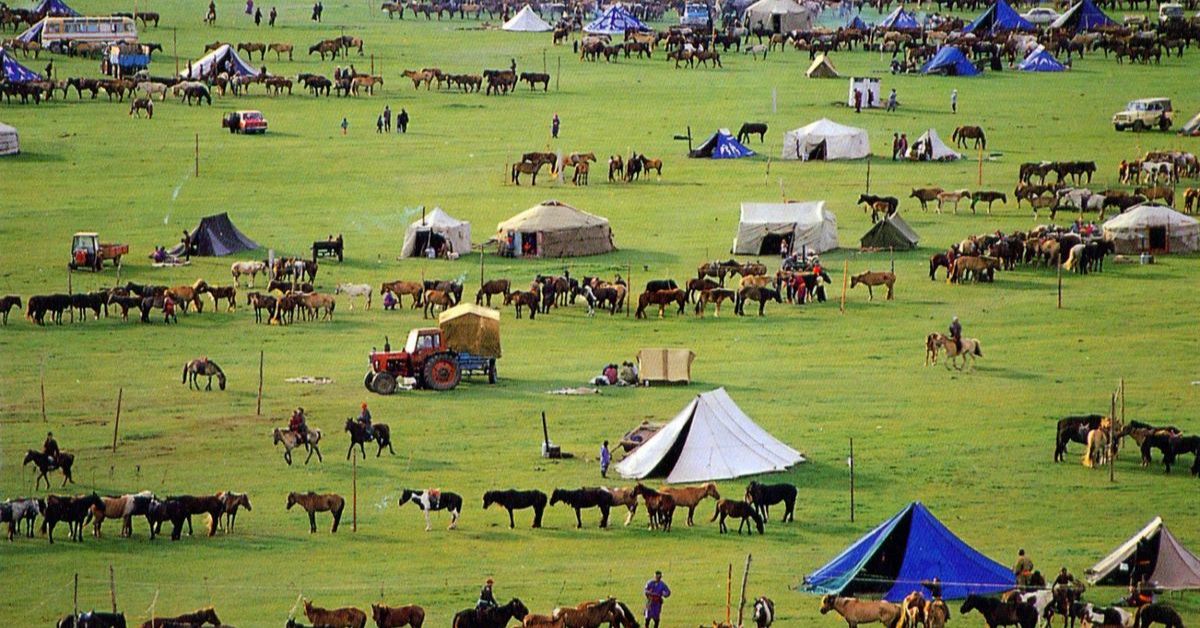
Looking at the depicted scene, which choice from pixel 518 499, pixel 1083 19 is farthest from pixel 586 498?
pixel 1083 19

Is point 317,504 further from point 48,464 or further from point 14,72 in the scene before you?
point 14,72

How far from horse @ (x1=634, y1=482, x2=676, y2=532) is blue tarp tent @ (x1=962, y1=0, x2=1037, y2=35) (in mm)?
77880

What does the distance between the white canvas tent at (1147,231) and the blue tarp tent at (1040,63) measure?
132 ft

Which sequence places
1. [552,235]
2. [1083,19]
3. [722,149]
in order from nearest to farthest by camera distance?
Answer: 1. [552,235]
2. [722,149]
3. [1083,19]

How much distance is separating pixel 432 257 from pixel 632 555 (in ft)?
87.5

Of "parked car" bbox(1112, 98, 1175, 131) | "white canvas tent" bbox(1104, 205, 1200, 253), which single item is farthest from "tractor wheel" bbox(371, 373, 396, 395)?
"parked car" bbox(1112, 98, 1175, 131)

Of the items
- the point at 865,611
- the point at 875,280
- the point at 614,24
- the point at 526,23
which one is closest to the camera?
the point at 865,611

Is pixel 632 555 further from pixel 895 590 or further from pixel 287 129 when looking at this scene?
pixel 287 129

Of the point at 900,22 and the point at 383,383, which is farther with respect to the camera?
the point at 900,22

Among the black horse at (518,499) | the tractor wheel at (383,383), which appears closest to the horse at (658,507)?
the black horse at (518,499)

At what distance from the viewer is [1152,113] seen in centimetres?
7969

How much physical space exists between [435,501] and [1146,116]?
168 ft

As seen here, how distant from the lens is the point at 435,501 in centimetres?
3438

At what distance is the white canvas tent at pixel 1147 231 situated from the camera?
2286 inches
